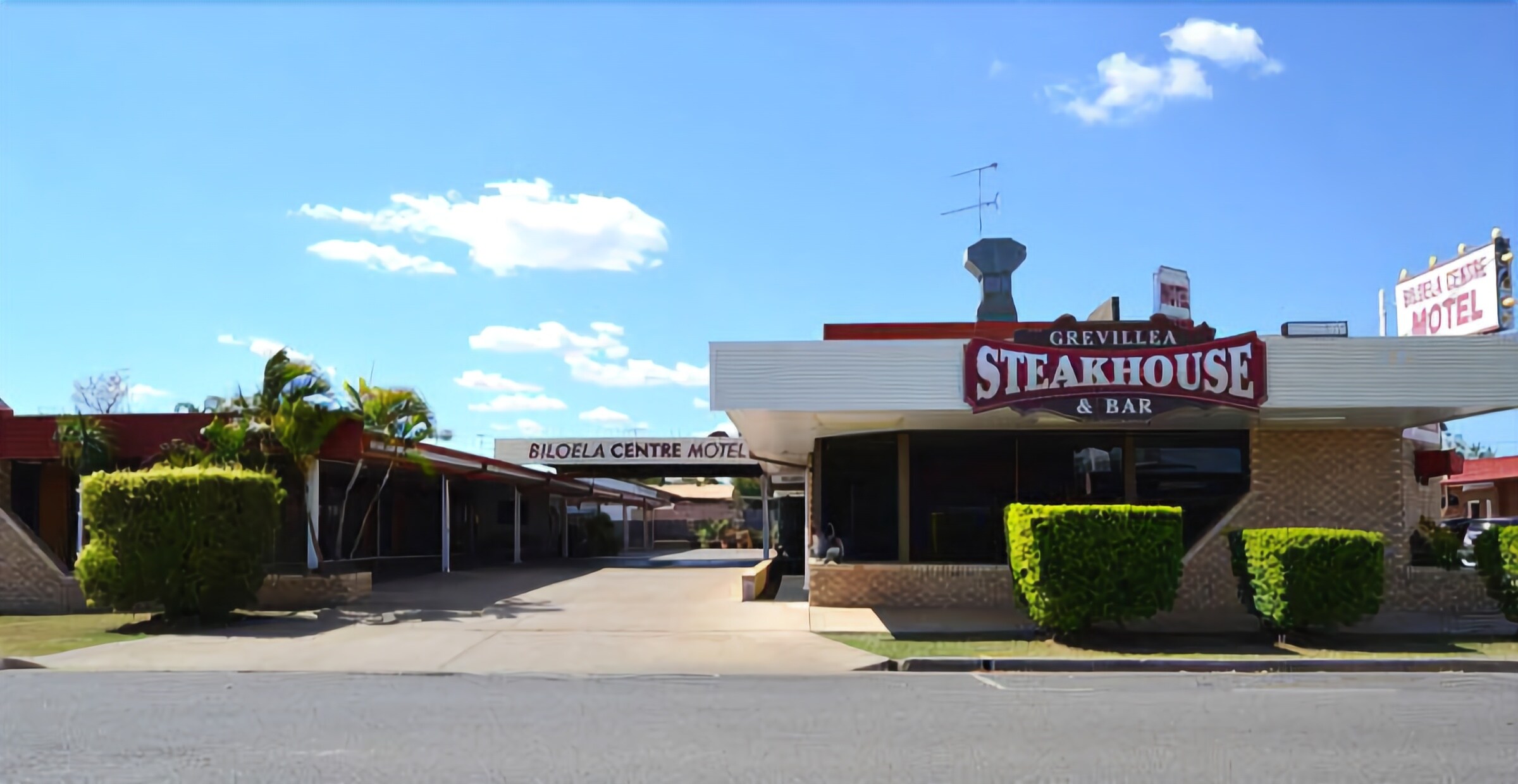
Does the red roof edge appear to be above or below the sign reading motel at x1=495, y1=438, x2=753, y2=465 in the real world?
below

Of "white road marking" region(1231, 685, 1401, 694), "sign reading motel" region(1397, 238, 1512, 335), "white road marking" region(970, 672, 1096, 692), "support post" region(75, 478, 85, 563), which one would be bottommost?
"white road marking" region(1231, 685, 1401, 694)

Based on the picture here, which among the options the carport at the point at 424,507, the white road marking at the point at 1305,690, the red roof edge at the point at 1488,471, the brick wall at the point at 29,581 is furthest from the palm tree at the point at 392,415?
the red roof edge at the point at 1488,471

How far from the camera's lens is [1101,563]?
48.8 ft

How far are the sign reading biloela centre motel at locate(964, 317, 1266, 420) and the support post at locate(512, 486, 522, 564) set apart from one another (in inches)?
903

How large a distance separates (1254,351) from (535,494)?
29739 mm

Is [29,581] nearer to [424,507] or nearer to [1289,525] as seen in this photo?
[424,507]

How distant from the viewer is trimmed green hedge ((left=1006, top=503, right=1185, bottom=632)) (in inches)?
583

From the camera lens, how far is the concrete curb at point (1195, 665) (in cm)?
1377

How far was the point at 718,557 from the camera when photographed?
48.9 metres

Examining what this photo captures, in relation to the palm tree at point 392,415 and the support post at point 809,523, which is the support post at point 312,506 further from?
the support post at point 809,523

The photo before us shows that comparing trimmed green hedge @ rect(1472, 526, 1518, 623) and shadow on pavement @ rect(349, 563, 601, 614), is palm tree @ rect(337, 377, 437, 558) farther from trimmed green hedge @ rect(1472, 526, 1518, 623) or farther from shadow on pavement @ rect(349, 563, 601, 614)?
trimmed green hedge @ rect(1472, 526, 1518, 623)

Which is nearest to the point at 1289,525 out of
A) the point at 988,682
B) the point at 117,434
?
the point at 988,682

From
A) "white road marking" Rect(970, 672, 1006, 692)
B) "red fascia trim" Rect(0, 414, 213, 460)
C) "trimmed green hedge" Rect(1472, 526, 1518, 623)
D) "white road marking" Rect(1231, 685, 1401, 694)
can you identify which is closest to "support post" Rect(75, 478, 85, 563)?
"red fascia trim" Rect(0, 414, 213, 460)

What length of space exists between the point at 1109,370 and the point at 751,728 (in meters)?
9.65
